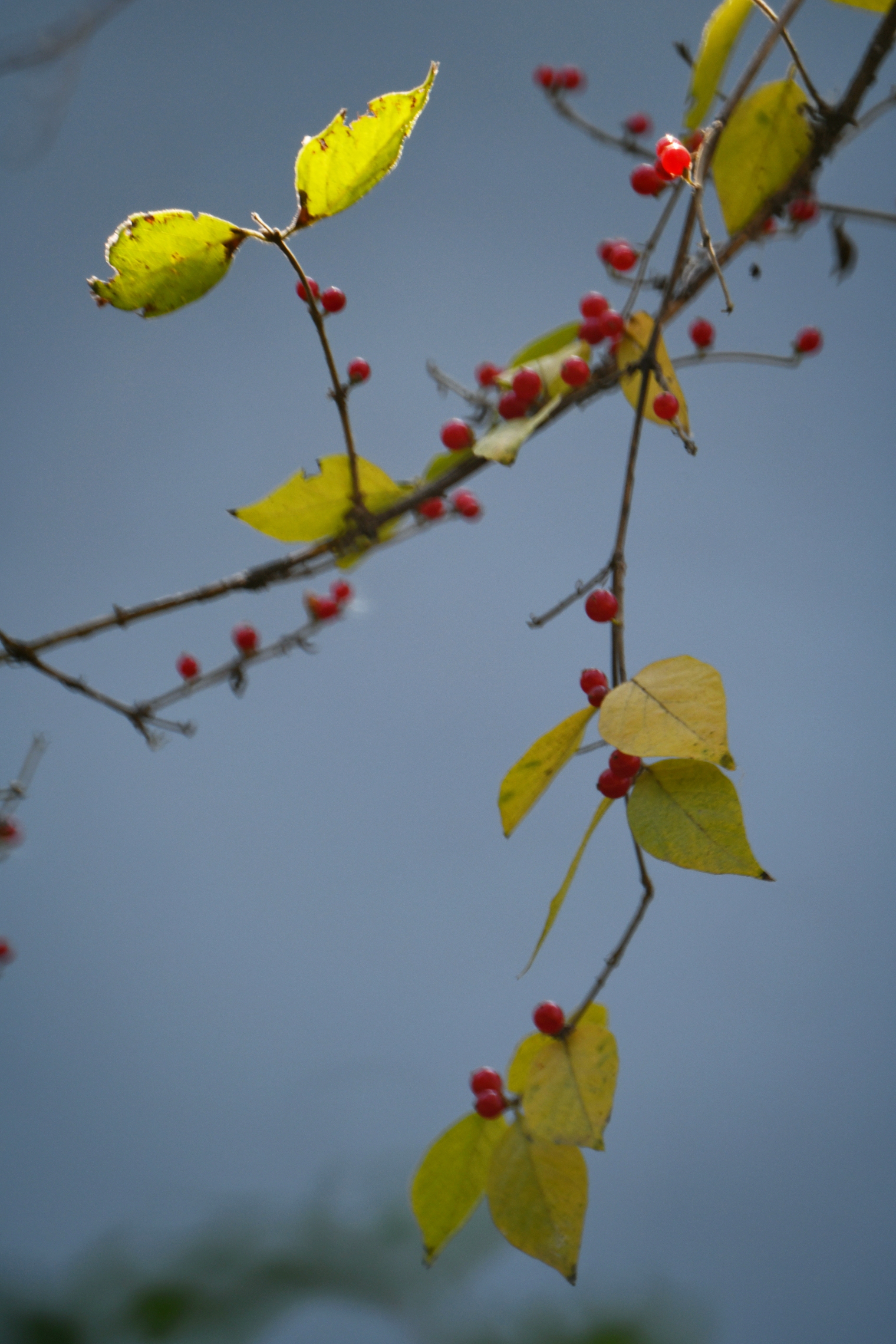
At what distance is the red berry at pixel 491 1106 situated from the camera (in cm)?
33

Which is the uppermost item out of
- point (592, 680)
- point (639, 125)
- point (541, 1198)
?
point (639, 125)

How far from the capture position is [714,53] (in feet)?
1.21

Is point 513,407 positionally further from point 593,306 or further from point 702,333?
point 702,333

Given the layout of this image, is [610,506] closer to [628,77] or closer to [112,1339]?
[628,77]

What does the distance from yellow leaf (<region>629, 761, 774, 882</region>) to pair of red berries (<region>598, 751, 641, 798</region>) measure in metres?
0.01

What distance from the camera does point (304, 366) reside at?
132 centimetres

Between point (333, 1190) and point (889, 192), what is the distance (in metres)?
1.42

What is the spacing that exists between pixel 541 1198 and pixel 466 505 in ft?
1.09

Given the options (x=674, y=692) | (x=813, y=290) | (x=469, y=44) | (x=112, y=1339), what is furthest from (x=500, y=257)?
(x=112, y=1339)

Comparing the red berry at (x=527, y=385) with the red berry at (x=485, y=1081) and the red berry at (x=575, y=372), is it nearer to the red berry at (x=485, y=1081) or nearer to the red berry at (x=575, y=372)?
the red berry at (x=575, y=372)

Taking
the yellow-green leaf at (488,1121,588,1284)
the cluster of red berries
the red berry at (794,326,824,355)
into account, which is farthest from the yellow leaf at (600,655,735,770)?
the cluster of red berries

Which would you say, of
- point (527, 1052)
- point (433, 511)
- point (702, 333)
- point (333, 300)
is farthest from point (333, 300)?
point (527, 1052)

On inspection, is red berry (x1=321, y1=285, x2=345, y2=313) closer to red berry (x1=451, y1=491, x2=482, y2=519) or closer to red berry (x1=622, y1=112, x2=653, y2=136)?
red berry (x1=451, y1=491, x2=482, y2=519)

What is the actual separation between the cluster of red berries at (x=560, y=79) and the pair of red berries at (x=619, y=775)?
1.66 ft
